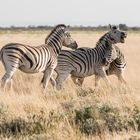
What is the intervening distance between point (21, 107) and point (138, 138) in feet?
9.79

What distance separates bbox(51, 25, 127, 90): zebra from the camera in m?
14.1

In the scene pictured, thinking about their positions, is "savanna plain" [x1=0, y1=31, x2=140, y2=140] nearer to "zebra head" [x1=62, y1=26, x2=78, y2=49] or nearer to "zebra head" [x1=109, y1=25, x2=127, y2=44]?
"zebra head" [x1=62, y1=26, x2=78, y2=49]

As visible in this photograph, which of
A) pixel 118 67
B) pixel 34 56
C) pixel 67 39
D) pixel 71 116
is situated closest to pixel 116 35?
pixel 118 67

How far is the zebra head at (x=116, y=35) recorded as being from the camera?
14.5 meters

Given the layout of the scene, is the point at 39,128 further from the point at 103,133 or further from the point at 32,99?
the point at 32,99

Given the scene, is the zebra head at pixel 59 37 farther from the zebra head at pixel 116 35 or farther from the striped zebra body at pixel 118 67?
the striped zebra body at pixel 118 67

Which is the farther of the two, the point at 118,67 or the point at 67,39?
the point at 118,67

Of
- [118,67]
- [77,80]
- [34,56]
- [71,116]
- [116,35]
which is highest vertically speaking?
[116,35]

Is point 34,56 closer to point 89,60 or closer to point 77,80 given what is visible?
point 89,60

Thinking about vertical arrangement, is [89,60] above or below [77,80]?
above

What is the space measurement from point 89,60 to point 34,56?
204 cm

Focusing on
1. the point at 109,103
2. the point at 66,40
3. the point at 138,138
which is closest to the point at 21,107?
the point at 109,103

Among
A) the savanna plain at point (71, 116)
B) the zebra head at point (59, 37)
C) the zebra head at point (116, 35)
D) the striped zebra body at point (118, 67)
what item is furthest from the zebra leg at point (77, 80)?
the savanna plain at point (71, 116)

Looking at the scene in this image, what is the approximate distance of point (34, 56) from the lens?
42.7 feet
